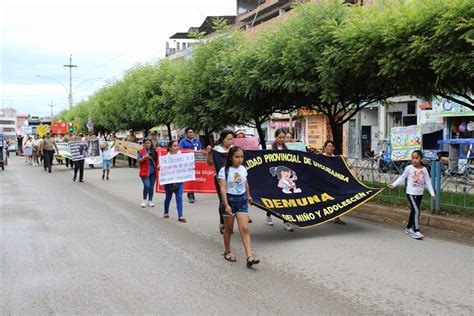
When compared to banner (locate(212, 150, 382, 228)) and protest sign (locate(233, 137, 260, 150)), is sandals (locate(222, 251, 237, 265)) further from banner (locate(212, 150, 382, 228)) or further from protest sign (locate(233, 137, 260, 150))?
protest sign (locate(233, 137, 260, 150))

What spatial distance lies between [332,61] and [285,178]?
3.60m

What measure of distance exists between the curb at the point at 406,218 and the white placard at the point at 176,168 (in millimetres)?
3664

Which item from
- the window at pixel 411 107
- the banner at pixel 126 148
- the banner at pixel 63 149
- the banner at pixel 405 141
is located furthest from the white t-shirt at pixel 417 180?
the banner at pixel 63 149

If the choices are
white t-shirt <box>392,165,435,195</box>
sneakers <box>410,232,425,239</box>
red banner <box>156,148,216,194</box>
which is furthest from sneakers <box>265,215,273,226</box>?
red banner <box>156,148,216,194</box>

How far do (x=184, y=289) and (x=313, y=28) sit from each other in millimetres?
7713

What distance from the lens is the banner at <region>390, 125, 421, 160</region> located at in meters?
16.9

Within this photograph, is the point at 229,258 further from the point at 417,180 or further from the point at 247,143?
the point at 247,143

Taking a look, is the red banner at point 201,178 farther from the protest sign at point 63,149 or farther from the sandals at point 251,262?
the protest sign at point 63,149

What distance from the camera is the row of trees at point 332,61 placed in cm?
816


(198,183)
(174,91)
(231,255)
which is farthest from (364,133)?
(231,255)

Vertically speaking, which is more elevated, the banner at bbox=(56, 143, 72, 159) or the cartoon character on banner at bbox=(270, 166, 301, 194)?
the banner at bbox=(56, 143, 72, 159)

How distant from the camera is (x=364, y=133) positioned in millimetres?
31250

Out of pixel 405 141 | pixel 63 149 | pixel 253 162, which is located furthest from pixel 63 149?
pixel 253 162

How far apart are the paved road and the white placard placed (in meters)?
0.88
